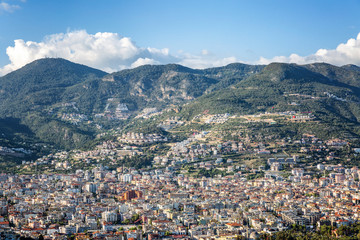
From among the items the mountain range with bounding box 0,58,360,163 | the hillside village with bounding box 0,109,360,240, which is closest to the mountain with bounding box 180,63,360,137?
the mountain range with bounding box 0,58,360,163

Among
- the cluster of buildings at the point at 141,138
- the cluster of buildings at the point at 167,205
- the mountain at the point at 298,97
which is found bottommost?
the cluster of buildings at the point at 167,205

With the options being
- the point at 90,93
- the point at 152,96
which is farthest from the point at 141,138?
the point at 90,93

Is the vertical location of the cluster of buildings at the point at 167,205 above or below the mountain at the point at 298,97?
below

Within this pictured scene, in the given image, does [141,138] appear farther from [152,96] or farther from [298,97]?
[152,96]

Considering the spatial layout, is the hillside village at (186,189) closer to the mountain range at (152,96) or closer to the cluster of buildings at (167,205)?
the cluster of buildings at (167,205)

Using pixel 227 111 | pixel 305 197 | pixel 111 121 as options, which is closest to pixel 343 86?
pixel 227 111

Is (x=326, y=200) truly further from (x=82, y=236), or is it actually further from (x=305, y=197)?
(x=82, y=236)

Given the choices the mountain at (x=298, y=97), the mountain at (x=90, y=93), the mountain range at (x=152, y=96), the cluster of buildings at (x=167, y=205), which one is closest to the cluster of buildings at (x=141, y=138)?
the mountain range at (x=152, y=96)

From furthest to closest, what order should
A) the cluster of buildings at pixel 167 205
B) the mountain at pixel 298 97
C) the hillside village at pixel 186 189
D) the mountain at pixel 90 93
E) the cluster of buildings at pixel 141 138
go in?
the mountain at pixel 90 93
the mountain at pixel 298 97
the cluster of buildings at pixel 141 138
the hillside village at pixel 186 189
the cluster of buildings at pixel 167 205

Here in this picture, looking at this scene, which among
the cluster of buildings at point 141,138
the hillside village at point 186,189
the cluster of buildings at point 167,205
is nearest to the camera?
the cluster of buildings at point 167,205

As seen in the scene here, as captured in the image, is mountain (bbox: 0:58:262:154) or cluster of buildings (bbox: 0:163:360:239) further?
mountain (bbox: 0:58:262:154)

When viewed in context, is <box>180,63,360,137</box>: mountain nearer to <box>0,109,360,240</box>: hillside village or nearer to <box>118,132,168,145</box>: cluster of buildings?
<box>0,109,360,240</box>: hillside village
